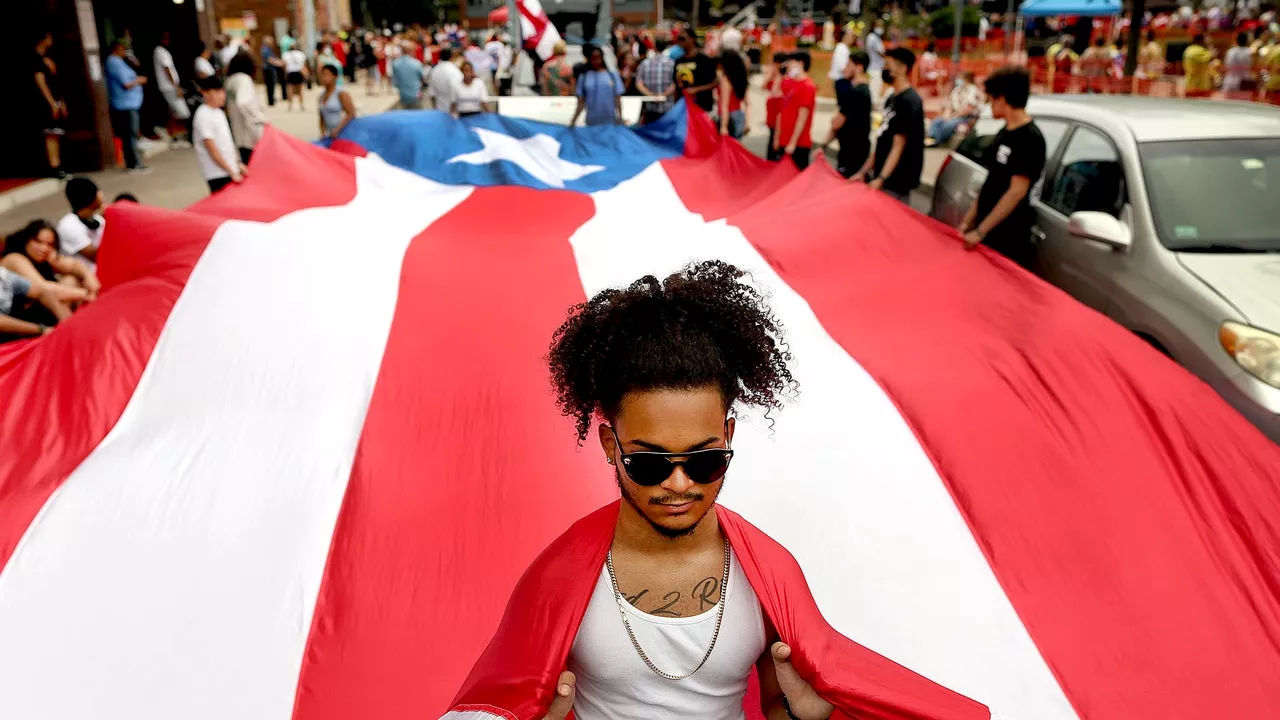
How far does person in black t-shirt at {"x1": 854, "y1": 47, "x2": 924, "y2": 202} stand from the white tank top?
5458 mm

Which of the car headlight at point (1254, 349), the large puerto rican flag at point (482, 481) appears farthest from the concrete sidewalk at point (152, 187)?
the car headlight at point (1254, 349)

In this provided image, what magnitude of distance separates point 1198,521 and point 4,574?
11.9ft

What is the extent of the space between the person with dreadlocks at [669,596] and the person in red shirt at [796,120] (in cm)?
692

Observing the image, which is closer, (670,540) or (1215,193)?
(670,540)

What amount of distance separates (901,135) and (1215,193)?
7.66 feet

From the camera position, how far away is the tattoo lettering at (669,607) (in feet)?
5.50

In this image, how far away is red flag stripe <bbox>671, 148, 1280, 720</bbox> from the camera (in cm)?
288

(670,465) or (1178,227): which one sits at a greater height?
(670,465)

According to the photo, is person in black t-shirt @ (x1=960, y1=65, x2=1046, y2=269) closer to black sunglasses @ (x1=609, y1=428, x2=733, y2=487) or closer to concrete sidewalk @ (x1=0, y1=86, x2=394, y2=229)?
black sunglasses @ (x1=609, y1=428, x2=733, y2=487)


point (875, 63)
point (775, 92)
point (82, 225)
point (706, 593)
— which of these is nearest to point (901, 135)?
point (775, 92)

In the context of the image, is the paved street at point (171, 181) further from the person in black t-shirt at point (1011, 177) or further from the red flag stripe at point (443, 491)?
the red flag stripe at point (443, 491)

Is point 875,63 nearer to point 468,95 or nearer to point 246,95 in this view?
point 468,95

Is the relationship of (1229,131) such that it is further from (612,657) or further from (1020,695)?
(612,657)

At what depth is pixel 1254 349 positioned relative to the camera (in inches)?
157
